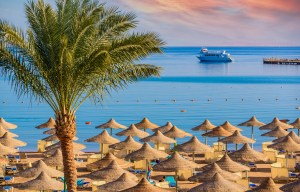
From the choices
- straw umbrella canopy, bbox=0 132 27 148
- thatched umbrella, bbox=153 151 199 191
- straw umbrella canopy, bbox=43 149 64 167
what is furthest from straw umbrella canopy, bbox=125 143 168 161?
straw umbrella canopy, bbox=0 132 27 148

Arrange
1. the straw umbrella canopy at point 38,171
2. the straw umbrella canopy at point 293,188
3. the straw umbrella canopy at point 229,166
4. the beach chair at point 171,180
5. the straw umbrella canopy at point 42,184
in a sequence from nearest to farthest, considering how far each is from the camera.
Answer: the straw umbrella canopy at point 293,188
the straw umbrella canopy at point 42,184
the straw umbrella canopy at point 38,171
the straw umbrella canopy at point 229,166
the beach chair at point 171,180

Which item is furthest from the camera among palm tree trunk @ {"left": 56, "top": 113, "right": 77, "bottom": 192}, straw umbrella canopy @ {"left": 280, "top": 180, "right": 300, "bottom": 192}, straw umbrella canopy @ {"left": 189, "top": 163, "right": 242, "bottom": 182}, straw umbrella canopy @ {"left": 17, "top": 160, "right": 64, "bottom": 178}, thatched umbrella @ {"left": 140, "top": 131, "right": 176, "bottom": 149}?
thatched umbrella @ {"left": 140, "top": 131, "right": 176, "bottom": 149}

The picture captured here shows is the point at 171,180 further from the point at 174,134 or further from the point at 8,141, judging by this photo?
the point at 8,141

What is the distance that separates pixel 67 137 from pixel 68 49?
2453 millimetres

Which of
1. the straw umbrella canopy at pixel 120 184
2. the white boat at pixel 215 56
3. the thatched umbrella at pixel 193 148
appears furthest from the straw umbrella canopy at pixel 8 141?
the white boat at pixel 215 56

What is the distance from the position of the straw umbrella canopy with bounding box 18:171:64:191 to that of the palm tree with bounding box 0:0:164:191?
2608 millimetres

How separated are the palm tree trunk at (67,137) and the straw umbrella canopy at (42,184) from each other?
1.75 metres

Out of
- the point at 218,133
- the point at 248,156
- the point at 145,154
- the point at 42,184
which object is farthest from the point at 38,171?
the point at 218,133

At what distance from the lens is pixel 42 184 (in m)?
19.3

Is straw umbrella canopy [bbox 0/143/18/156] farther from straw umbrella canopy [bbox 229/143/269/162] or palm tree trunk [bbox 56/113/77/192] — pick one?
straw umbrella canopy [bbox 229/143/269/162]

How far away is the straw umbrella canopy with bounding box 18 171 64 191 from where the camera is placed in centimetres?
1920

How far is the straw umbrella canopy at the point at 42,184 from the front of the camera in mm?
19203

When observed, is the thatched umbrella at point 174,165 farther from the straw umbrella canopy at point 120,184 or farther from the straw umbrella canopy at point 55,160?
the straw umbrella canopy at point 55,160

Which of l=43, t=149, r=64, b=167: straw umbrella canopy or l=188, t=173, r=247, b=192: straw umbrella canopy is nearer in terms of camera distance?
l=188, t=173, r=247, b=192: straw umbrella canopy
